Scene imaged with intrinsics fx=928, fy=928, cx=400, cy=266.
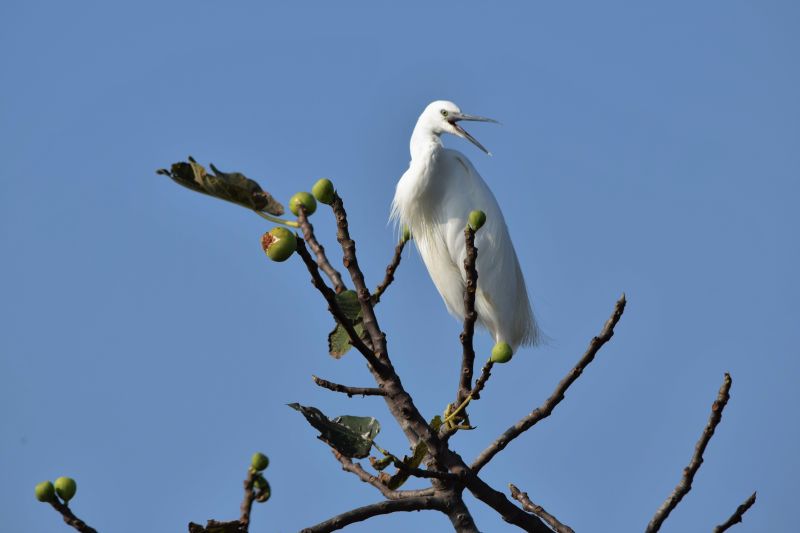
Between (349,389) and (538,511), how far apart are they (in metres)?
0.94

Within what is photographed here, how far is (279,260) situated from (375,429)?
26.2 inches

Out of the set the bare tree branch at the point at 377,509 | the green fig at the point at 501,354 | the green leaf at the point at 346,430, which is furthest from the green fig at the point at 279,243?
the green fig at the point at 501,354

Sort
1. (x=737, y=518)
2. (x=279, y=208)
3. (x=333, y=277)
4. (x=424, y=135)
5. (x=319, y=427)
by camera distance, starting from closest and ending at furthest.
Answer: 1. (x=279, y=208)
2. (x=319, y=427)
3. (x=737, y=518)
4. (x=333, y=277)
5. (x=424, y=135)

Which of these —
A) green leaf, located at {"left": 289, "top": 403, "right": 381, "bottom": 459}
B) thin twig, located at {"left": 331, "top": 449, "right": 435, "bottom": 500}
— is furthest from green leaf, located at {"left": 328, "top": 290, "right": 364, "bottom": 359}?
thin twig, located at {"left": 331, "top": 449, "right": 435, "bottom": 500}

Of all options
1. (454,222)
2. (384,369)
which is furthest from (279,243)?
(454,222)

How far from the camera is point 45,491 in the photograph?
2.26 m

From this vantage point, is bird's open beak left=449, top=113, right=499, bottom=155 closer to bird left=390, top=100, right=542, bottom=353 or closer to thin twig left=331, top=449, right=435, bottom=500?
bird left=390, top=100, right=542, bottom=353

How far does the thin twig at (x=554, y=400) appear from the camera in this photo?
8.75 ft

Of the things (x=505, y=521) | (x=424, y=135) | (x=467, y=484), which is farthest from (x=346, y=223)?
(x=424, y=135)

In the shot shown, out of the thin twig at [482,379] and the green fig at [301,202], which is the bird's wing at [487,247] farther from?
the green fig at [301,202]

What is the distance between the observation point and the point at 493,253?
682 cm

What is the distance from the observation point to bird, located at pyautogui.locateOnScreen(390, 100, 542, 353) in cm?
664

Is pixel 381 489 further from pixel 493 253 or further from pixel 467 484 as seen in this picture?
pixel 493 253

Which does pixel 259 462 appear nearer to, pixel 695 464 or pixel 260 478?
pixel 260 478
